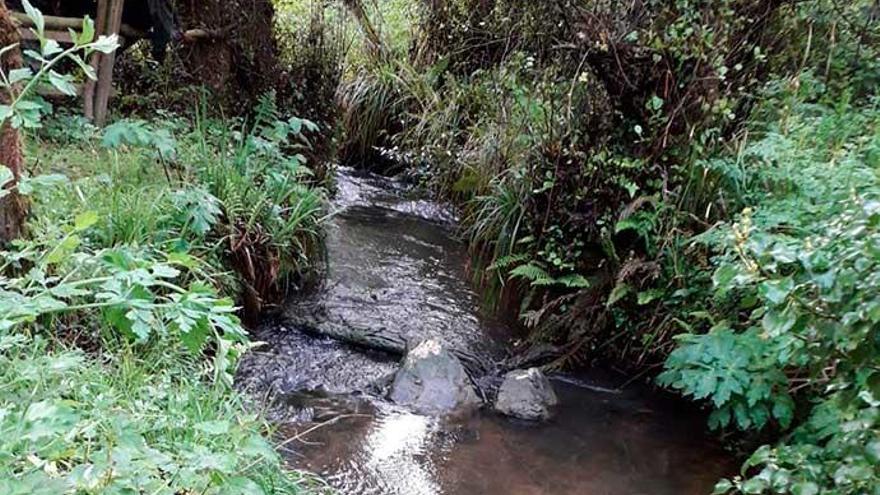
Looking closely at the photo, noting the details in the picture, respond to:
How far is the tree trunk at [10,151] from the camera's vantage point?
2.16 meters

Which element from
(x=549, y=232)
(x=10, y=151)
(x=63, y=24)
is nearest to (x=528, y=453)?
(x=549, y=232)

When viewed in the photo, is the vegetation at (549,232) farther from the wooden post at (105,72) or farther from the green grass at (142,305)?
the wooden post at (105,72)

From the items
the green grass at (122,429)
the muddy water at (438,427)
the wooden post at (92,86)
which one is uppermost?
the wooden post at (92,86)

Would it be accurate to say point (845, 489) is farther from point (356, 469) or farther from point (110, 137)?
point (110, 137)

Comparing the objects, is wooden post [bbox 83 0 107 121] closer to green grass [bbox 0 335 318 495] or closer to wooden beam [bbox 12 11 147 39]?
wooden beam [bbox 12 11 147 39]

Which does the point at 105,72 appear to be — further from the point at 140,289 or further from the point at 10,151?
the point at 140,289

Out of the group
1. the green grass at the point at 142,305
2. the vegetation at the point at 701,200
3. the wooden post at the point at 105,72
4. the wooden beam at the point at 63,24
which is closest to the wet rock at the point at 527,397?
the vegetation at the point at 701,200

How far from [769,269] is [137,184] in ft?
9.01

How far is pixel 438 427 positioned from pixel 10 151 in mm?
2024

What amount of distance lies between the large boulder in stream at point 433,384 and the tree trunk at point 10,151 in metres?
1.79

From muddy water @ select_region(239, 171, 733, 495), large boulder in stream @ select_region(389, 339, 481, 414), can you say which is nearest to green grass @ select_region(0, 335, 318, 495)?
muddy water @ select_region(239, 171, 733, 495)

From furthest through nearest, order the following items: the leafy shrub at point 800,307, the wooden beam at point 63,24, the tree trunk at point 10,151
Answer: the wooden beam at point 63,24 → the tree trunk at point 10,151 → the leafy shrub at point 800,307

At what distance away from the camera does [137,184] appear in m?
3.28

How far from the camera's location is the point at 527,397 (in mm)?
3311
